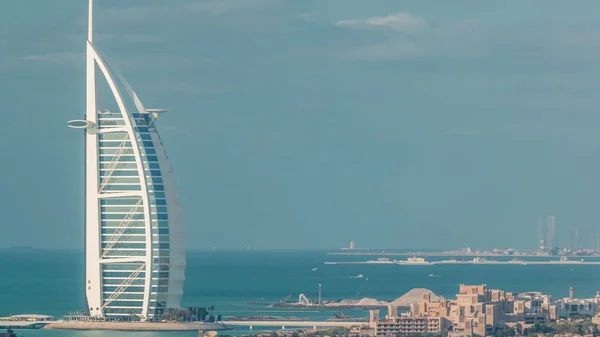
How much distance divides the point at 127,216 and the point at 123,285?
3075 mm

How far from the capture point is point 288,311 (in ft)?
322

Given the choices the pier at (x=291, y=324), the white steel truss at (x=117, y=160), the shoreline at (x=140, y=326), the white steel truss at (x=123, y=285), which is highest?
the white steel truss at (x=117, y=160)

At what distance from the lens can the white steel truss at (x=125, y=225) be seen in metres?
79.1

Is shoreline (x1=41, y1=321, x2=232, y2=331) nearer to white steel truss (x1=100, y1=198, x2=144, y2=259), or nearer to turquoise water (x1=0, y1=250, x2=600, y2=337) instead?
turquoise water (x1=0, y1=250, x2=600, y2=337)

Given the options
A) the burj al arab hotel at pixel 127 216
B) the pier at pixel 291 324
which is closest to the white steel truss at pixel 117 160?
the burj al arab hotel at pixel 127 216

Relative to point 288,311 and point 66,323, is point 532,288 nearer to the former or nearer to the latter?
point 288,311

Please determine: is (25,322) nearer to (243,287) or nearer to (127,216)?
(127,216)

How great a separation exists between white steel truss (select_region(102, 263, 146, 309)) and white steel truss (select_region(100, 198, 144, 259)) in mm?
1497

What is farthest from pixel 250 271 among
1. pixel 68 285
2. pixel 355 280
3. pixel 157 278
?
pixel 157 278

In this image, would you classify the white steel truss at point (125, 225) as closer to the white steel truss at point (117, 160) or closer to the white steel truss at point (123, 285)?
the white steel truss at point (123, 285)

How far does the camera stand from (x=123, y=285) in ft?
260

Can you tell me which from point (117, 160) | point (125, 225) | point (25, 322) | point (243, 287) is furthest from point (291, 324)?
point (243, 287)

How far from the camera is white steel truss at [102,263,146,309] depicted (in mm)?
79250

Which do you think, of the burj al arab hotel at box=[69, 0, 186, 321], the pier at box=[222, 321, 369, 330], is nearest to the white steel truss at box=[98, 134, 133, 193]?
the burj al arab hotel at box=[69, 0, 186, 321]
